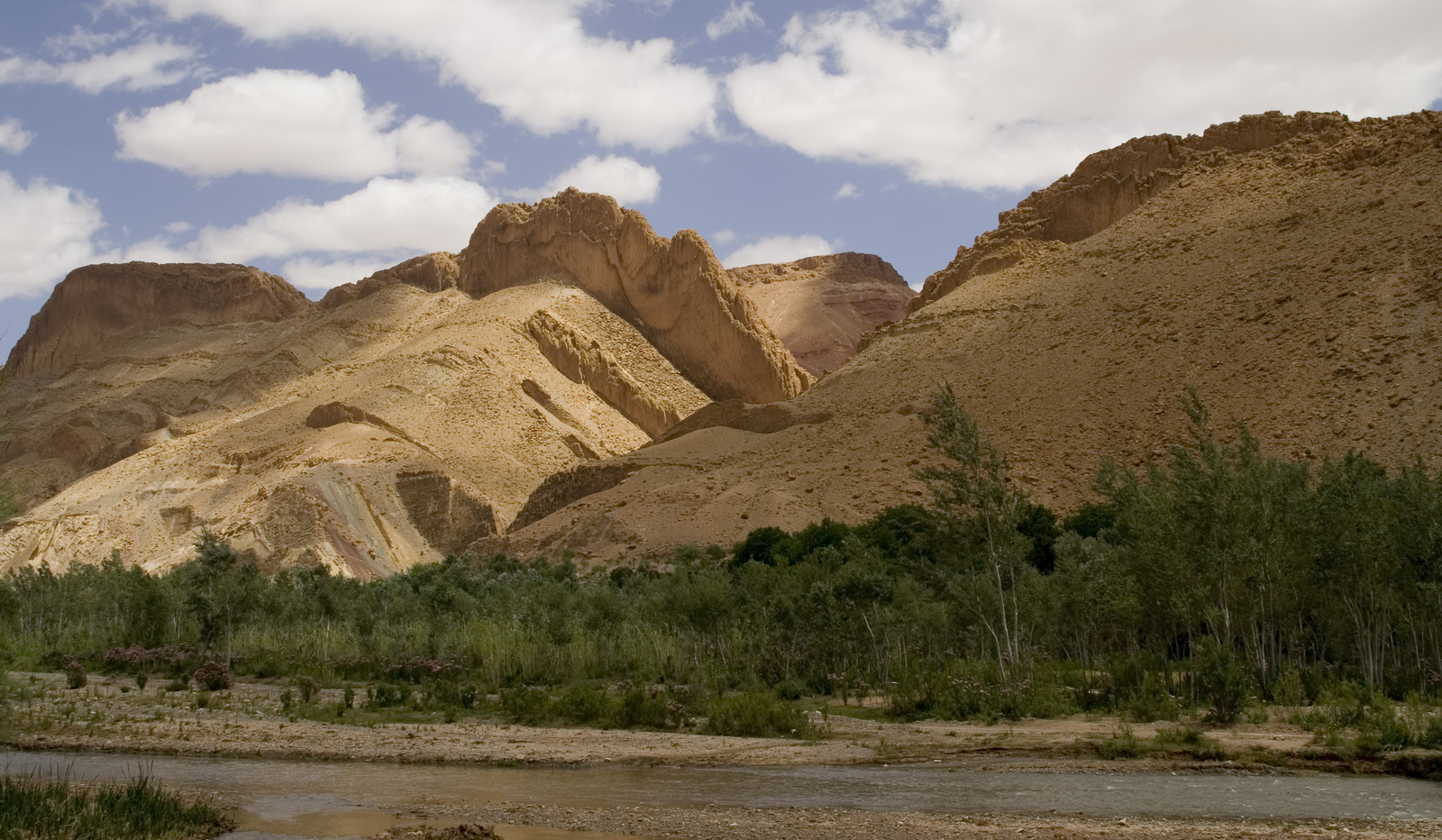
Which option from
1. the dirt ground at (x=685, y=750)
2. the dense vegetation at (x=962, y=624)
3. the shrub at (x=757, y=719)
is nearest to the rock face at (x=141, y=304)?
the dense vegetation at (x=962, y=624)

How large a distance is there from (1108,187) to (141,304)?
9816 cm

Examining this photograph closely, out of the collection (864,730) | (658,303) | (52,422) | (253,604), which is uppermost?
(658,303)

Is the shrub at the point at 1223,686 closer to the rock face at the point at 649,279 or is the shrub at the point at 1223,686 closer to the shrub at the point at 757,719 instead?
the shrub at the point at 757,719

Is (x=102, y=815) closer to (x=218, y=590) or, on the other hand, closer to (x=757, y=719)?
(x=757, y=719)

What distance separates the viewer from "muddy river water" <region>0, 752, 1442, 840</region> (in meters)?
15.8

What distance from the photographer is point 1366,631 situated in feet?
83.5

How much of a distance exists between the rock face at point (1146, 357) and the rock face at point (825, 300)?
232ft

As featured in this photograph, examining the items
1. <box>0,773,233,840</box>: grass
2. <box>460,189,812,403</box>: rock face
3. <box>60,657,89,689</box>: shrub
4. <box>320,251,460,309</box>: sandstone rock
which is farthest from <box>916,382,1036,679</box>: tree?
<box>320,251,460,309</box>: sandstone rock

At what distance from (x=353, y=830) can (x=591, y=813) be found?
2.86 m

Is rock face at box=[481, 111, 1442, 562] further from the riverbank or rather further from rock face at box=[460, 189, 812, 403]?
the riverbank

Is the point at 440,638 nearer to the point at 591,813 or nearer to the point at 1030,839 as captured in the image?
the point at 591,813

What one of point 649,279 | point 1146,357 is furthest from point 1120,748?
point 649,279

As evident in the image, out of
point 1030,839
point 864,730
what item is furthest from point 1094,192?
point 1030,839

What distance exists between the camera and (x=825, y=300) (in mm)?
168375
